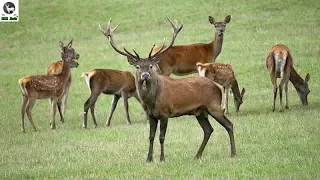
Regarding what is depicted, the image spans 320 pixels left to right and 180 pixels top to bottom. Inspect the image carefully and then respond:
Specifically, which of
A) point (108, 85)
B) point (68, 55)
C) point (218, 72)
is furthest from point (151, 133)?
point (68, 55)

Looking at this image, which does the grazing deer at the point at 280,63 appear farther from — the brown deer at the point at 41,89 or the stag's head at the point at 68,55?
the brown deer at the point at 41,89

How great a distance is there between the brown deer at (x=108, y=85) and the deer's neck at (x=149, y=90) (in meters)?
5.84

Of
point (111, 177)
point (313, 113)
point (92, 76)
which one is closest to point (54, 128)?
point (92, 76)

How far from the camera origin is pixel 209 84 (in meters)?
11.0

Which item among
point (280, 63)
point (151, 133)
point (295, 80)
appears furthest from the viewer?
point (295, 80)

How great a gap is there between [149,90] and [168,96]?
35 centimetres

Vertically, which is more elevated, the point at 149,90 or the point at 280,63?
the point at 280,63

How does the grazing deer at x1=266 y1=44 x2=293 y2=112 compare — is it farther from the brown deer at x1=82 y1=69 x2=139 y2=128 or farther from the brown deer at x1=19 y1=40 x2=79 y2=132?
the brown deer at x1=19 y1=40 x2=79 y2=132

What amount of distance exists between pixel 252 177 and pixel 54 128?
25.4 ft

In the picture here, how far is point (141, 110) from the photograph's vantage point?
19.2 metres

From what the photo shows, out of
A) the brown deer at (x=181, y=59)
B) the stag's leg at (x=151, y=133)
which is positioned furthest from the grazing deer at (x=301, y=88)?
the stag's leg at (x=151, y=133)

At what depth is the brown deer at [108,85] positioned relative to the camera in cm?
1661

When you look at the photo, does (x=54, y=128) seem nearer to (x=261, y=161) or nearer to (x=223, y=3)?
(x=261, y=161)

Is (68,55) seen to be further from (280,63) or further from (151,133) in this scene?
(151,133)
